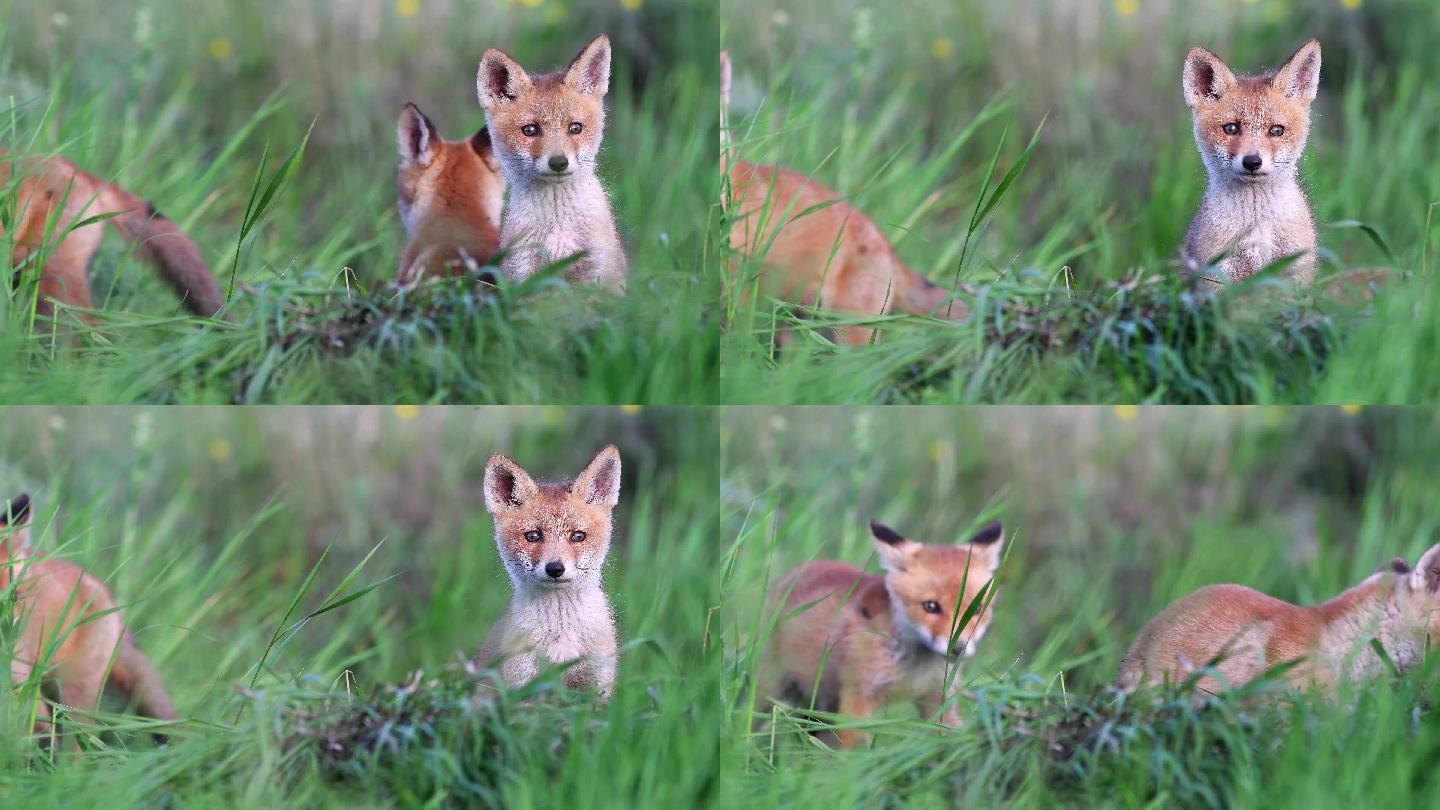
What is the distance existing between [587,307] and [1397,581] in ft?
8.55

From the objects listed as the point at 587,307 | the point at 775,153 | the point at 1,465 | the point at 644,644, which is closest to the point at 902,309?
the point at 775,153

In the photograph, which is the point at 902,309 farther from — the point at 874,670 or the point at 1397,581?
the point at 1397,581

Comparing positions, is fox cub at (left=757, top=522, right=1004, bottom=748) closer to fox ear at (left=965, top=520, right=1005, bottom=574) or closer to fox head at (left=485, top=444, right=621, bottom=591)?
fox ear at (left=965, top=520, right=1005, bottom=574)

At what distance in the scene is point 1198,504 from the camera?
19.4 ft

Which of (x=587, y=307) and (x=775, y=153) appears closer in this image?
(x=587, y=307)

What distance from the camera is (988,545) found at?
5.31 meters

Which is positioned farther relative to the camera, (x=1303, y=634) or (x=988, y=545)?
(x=988, y=545)

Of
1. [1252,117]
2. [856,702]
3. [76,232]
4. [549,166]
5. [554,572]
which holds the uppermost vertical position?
[1252,117]

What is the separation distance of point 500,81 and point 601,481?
1.24 meters

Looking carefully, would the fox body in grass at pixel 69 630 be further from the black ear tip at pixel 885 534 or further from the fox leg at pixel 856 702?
the black ear tip at pixel 885 534

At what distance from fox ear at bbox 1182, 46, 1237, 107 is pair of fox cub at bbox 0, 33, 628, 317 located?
1.81 meters

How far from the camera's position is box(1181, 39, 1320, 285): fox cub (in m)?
5.00

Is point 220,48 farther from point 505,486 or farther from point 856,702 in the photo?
point 856,702

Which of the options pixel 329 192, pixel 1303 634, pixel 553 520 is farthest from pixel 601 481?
pixel 1303 634
